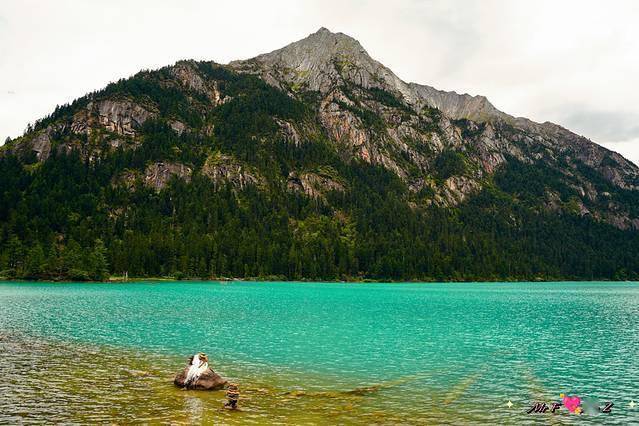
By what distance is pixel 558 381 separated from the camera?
37.7 metres

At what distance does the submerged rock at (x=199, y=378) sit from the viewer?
3294cm

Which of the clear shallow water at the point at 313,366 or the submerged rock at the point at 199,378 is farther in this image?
the submerged rock at the point at 199,378

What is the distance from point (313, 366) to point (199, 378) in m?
12.1

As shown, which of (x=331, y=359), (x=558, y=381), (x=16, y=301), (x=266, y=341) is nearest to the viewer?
(x=558, y=381)

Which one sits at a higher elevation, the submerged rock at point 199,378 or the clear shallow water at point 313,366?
the submerged rock at point 199,378

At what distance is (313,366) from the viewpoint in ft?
137

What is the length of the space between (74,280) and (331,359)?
177 m

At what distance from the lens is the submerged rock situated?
3294cm

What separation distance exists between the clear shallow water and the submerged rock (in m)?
1.32

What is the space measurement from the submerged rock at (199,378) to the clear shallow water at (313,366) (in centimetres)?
132

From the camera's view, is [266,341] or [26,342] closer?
[26,342]

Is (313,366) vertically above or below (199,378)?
below

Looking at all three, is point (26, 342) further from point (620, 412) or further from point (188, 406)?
point (620, 412)

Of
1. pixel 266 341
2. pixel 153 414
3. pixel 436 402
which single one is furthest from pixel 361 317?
pixel 153 414
